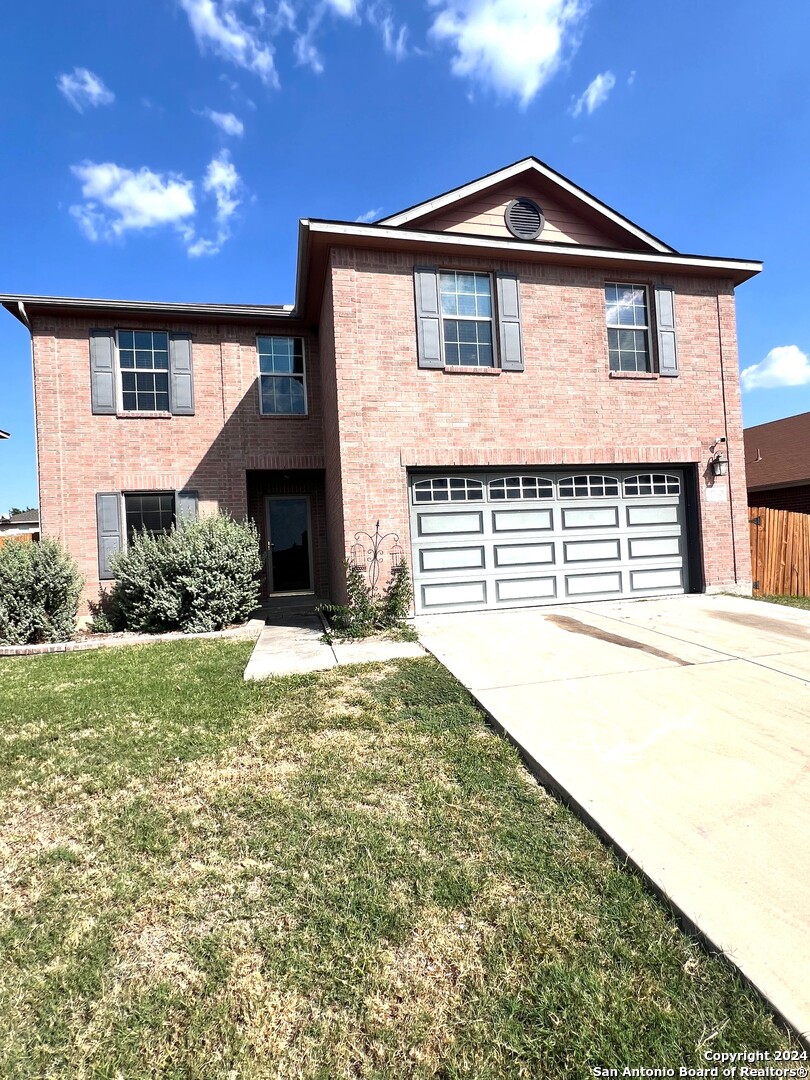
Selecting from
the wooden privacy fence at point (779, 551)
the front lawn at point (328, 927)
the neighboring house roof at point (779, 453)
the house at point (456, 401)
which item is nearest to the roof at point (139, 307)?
the house at point (456, 401)

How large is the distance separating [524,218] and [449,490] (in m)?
5.40

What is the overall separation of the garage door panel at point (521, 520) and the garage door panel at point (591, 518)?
33cm

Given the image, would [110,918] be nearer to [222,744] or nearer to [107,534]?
[222,744]

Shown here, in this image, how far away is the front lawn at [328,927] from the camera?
164cm

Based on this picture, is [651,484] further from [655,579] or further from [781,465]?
[781,465]

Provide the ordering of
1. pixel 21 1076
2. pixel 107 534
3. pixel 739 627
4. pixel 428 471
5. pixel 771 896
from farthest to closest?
pixel 107 534
pixel 428 471
pixel 739 627
pixel 771 896
pixel 21 1076

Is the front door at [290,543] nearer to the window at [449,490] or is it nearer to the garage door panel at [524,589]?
the window at [449,490]

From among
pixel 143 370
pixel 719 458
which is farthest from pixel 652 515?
pixel 143 370

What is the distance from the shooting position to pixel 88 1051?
165 centimetres

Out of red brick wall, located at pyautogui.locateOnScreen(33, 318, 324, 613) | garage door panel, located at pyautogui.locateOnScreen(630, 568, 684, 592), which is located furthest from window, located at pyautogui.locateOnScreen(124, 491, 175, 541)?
garage door panel, located at pyautogui.locateOnScreen(630, 568, 684, 592)

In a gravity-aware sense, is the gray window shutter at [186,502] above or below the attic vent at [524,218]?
below

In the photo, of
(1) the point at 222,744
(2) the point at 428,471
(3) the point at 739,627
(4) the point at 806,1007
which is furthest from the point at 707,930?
(2) the point at 428,471

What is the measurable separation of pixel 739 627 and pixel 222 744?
6.69m

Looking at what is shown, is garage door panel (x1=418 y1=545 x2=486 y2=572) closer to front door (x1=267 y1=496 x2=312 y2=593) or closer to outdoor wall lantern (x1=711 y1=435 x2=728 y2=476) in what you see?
front door (x1=267 y1=496 x2=312 y2=593)
